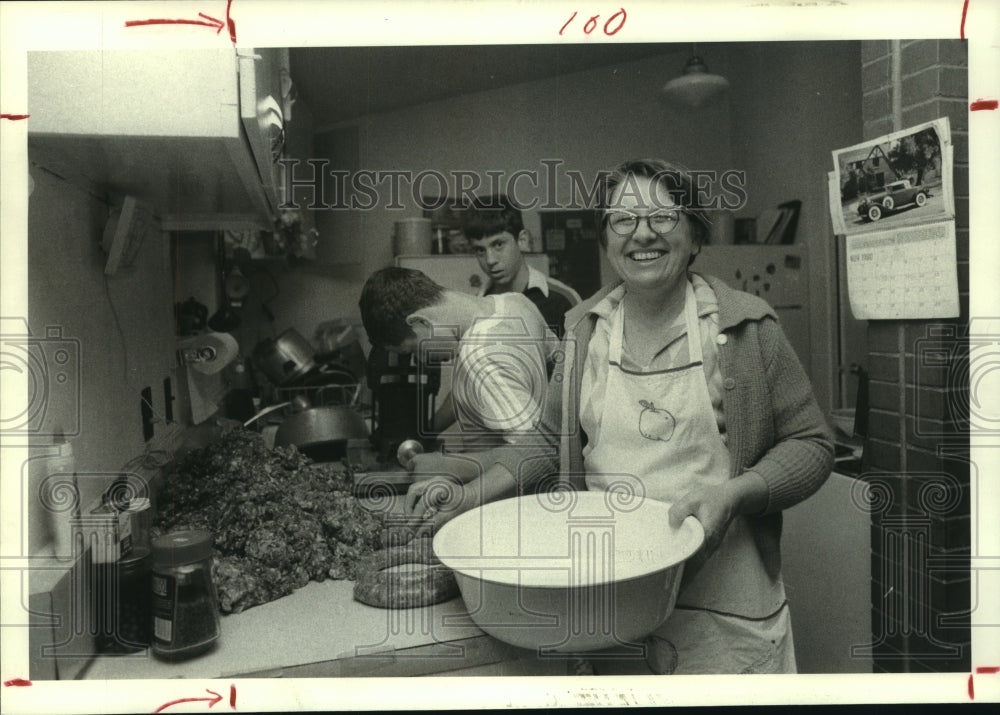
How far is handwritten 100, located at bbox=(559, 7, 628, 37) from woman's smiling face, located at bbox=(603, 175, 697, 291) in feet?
0.69

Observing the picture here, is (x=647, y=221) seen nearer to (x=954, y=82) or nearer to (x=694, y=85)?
(x=694, y=85)

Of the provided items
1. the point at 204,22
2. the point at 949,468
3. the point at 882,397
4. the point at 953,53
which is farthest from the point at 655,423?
the point at 204,22

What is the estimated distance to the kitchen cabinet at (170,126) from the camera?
2.68ft

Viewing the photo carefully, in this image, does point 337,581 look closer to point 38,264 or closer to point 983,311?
point 38,264

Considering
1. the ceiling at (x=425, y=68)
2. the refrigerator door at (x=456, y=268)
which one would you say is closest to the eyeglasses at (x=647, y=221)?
the refrigerator door at (x=456, y=268)

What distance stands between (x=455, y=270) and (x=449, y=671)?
556 mm

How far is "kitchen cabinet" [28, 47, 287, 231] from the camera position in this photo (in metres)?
0.82

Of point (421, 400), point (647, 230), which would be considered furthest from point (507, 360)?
point (647, 230)

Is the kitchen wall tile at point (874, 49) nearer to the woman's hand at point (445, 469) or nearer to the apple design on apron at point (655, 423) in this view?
the apple design on apron at point (655, 423)

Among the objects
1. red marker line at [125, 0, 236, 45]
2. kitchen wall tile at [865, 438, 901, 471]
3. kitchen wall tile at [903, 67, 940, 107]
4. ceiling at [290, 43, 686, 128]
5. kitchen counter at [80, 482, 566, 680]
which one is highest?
red marker line at [125, 0, 236, 45]

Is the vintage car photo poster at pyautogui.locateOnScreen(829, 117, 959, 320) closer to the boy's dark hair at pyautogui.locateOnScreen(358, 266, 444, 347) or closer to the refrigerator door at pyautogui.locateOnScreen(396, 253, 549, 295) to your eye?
the refrigerator door at pyautogui.locateOnScreen(396, 253, 549, 295)

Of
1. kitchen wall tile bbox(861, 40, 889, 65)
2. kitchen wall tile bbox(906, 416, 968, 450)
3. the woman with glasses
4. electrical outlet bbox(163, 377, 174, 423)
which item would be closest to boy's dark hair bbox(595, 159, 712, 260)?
the woman with glasses

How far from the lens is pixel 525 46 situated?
3.39ft

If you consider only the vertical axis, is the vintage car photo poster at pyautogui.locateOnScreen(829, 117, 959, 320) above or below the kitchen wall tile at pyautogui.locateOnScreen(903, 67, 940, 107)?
below
